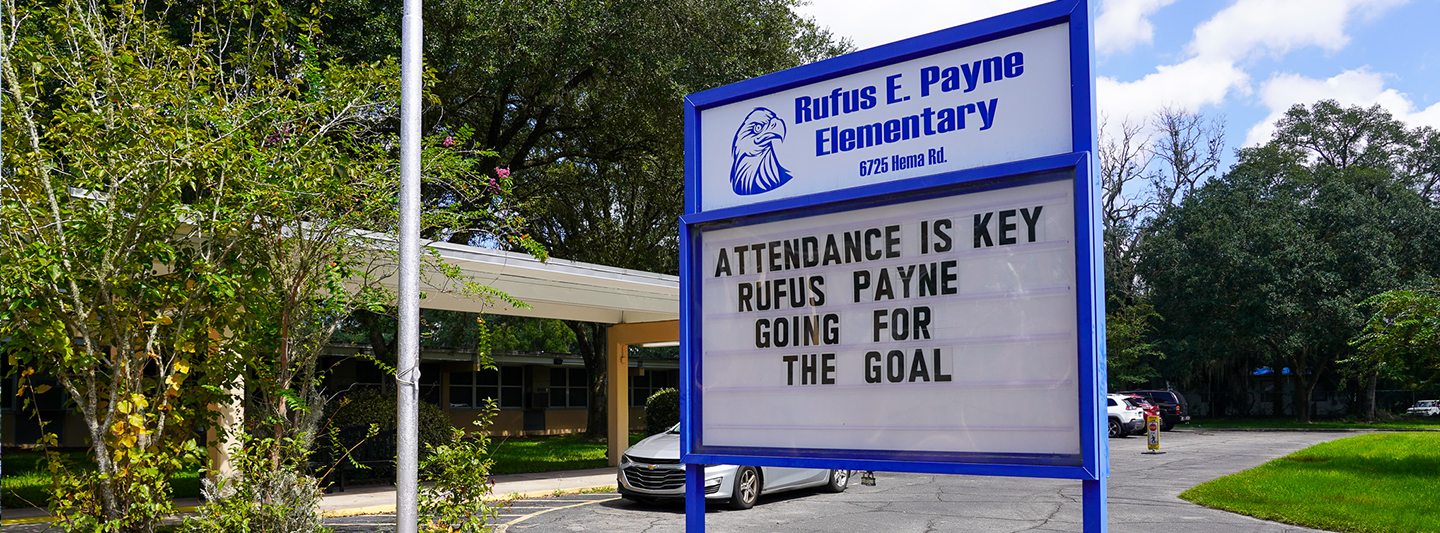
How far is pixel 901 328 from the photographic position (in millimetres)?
4984

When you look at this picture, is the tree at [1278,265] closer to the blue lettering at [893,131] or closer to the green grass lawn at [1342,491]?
the green grass lawn at [1342,491]

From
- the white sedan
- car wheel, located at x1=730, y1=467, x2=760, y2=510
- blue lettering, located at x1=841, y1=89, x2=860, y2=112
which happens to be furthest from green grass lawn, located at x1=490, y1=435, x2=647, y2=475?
blue lettering, located at x1=841, y1=89, x2=860, y2=112

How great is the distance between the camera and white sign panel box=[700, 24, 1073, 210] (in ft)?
15.0

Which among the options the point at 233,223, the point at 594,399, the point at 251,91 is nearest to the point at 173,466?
the point at 233,223

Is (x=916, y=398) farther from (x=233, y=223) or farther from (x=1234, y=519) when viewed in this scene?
(x=1234, y=519)

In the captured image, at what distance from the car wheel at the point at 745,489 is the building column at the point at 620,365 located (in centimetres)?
617

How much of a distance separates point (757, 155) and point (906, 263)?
1135 mm

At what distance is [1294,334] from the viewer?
131 feet

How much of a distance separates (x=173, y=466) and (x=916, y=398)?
213 inches

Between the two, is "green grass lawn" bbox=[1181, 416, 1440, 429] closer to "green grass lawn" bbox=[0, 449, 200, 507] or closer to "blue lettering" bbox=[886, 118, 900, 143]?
"green grass lawn" bbox=[0, 449, 200, 507]

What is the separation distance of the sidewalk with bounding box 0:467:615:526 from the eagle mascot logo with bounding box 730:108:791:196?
21.8 ft

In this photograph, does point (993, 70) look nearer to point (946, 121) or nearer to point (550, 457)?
point (946, 121)

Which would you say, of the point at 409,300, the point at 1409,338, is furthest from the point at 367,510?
the point at 1409,338

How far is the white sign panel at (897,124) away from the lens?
181 inches
